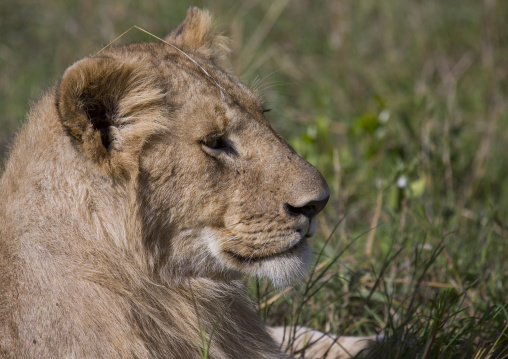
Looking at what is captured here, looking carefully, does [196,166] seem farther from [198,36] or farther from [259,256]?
[198,36]

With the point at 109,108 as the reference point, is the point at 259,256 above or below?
below

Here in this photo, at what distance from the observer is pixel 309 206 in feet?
8.11

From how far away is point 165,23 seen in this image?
269 inches

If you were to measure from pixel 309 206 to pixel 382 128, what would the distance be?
2.42 meters

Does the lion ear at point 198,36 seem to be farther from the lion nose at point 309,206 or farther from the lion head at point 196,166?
the lion nose at point 309,206

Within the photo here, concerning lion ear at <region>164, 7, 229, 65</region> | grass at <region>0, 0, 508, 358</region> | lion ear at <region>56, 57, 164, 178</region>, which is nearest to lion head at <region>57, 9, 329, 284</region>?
lion ear at <region>56, 57, 164, 178</region>

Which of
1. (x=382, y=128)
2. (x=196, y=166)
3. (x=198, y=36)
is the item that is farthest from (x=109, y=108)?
(x=382, y=128)

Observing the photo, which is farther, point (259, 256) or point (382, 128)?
point (382, 128)

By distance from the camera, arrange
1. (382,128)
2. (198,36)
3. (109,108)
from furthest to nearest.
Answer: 1. (382,128)
2. (198,36)
3. (109,108)

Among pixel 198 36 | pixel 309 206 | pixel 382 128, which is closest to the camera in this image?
pixel 309 206

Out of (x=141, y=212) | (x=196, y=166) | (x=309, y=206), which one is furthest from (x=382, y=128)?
(x=141, y=212)

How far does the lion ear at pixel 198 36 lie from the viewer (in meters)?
3.11

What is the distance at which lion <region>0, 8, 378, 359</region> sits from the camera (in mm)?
2227

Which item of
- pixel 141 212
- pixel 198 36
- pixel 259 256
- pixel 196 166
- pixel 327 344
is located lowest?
pixel 327 344
